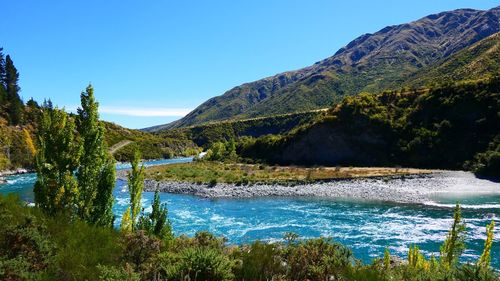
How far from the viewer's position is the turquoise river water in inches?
1227

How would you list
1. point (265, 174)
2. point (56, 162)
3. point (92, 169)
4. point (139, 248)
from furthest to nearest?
point (265, 174) < point (92, 169) < point (56, 162) < point (139, 248)

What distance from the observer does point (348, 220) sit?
39.9 metres

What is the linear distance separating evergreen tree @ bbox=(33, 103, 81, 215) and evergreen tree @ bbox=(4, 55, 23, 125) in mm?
111215

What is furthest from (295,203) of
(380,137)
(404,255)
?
(380,137)

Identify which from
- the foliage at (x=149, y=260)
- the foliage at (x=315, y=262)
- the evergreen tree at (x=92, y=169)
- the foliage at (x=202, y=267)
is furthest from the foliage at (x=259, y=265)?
the evergreen tree at (x=92, y=169)

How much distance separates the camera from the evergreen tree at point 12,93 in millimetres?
114438

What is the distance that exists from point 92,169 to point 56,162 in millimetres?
1837

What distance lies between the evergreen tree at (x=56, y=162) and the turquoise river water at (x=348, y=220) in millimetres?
7080

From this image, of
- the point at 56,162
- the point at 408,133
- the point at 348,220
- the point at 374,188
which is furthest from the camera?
the point at 408,133

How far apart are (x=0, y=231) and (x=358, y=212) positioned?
39010mm

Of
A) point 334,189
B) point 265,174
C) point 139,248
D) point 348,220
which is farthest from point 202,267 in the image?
point 265,174

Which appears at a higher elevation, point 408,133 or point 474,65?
point 474,65

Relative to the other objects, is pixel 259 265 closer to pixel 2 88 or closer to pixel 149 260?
pixel 149 260

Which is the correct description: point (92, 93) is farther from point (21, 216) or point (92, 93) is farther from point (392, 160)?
point (392, 160)
